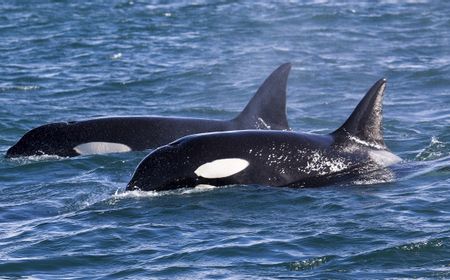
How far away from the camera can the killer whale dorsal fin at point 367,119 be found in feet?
44.1

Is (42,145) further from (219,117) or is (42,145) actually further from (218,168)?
(218,168)

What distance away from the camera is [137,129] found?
1662 cm

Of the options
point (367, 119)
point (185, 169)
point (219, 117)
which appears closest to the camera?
point (185, 169)

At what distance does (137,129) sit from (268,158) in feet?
12.4

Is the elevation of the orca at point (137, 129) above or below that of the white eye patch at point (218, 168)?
above

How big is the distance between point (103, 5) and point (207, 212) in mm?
24096

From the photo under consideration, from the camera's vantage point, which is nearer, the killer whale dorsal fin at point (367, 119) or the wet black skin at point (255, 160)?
the wet black skin at point (255, 160)

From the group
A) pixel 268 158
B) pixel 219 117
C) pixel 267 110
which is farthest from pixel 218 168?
pixel 219 117


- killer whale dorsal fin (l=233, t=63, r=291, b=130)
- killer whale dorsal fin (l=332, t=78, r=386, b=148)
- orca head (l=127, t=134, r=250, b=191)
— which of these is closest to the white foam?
killer whale dorsal fin (l=233, t=63, r=291, b=130)

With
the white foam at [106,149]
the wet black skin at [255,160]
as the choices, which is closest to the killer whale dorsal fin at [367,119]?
the wet black skin at [255,160]

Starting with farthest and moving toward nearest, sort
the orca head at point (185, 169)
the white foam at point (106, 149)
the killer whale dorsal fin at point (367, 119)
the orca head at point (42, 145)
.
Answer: the orca head at point (42, 145) < the white foam at point (106, 149) < the killer whale dorsal fin at point (367, 119) < the orca head at point (185, 169)

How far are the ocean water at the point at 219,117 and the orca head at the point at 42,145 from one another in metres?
0.25

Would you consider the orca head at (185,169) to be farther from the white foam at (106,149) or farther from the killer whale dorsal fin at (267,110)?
the white foam at (106,149)

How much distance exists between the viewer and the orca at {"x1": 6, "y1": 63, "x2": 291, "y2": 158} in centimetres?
1602
